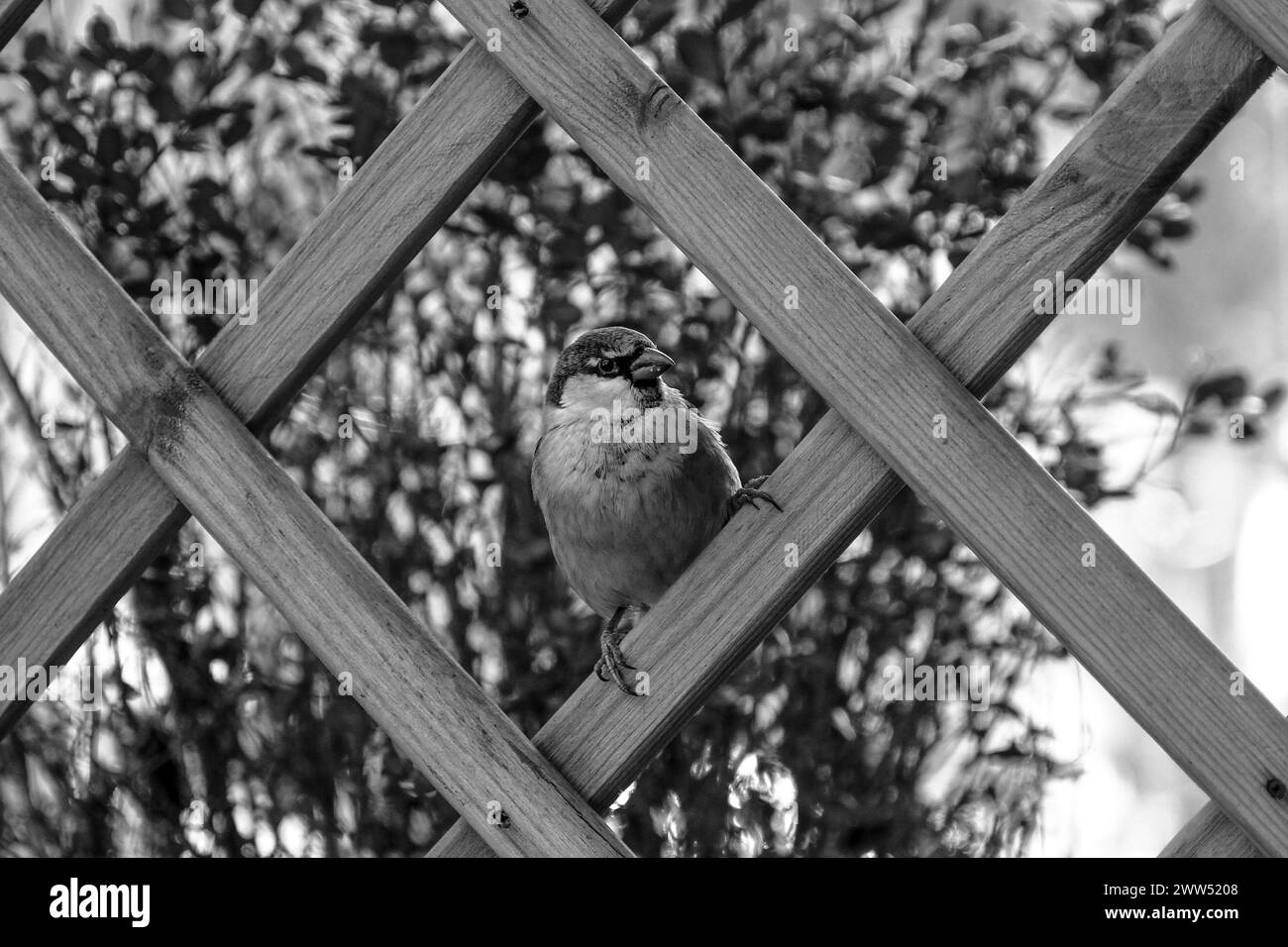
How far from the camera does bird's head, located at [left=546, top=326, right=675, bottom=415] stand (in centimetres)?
148

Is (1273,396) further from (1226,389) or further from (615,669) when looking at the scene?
(615,669)

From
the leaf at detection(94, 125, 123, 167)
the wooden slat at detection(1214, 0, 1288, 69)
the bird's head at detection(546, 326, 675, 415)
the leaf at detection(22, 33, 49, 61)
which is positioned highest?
the leaf at detection(22, 33, 49, 61)

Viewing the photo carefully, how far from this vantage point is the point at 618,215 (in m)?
1.74

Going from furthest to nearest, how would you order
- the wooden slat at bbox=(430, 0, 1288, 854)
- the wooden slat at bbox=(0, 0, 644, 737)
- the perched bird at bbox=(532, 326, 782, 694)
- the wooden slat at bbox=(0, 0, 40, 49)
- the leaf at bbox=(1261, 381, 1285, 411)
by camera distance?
the leaf at bbox=(1261, 381, 1285, 411), the perched bird at bbox=(532, 326, 782, 694), the wooden slat at bbox=(0, 0, 40, 49), the wooden slat at bbox=(0, 0, 644, 737), the wooden slat at bbox=(430, 0, 1288, 854)

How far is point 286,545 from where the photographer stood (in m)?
1.08

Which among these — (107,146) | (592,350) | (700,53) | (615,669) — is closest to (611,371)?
(592,350)

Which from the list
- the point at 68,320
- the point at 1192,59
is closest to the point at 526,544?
the point at 68,320

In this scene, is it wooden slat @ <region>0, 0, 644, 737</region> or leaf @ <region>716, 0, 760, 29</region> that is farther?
leaf @ <region>716, 0, 760, 29</region>

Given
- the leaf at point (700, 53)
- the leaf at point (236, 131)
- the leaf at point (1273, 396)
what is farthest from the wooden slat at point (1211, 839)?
the leaf at point (236, 131)

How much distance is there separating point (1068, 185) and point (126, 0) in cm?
202

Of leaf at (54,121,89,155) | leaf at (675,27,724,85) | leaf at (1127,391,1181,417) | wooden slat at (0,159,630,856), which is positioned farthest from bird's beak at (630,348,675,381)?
leaf at (54,121,89,155)

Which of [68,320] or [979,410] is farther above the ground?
[68,320]

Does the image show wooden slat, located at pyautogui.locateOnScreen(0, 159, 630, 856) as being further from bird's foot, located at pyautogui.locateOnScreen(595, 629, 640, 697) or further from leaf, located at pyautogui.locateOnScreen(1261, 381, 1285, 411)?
leaf, located at pyautogui.locateOnScreen(1261, 381, 1285, 411)
